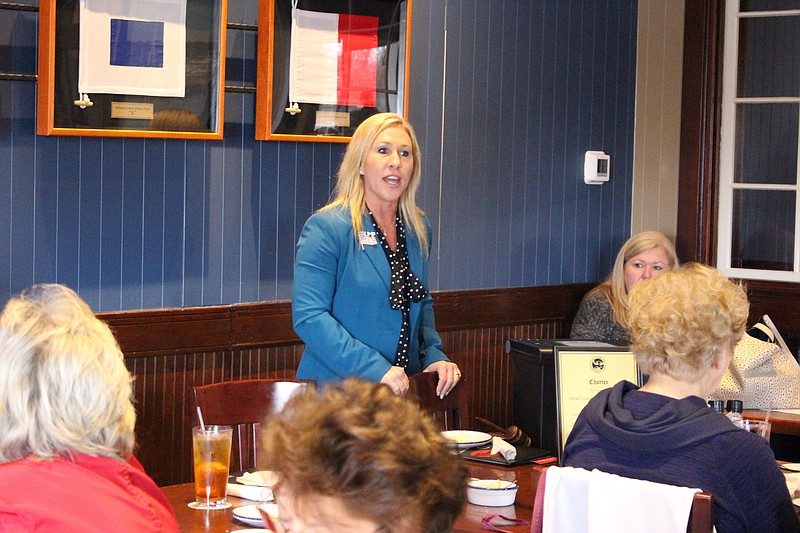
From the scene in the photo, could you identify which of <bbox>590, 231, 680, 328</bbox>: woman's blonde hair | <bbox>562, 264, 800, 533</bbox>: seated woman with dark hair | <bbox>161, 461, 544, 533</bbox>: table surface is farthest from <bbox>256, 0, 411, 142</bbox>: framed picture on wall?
<bbox>562, 264, 800, 533</bbox>: seated woman with dark hair

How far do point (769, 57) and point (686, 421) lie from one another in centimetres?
331

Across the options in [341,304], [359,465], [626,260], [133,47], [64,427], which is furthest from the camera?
[626,260]

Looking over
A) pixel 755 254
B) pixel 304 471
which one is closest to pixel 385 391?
pixel 304 471

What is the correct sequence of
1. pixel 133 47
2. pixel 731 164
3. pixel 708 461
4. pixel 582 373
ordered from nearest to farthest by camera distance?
pixel 708 461 → pixel 582 373 → pixel 133 47 → pixel 731 164

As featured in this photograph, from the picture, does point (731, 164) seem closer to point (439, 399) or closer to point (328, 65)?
point (328, 65)

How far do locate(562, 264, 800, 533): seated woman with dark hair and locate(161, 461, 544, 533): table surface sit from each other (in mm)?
144

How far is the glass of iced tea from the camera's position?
84.9 inches

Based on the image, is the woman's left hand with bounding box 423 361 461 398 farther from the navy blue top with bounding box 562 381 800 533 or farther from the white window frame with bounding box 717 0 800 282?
the white window frame with bounding box 717 0 800 282

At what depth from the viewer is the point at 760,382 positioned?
3.82 metres

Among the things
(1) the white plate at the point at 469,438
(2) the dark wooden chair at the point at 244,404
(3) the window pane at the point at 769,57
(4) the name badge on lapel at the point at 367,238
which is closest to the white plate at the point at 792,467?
(1) the white plate at the point at 469,438

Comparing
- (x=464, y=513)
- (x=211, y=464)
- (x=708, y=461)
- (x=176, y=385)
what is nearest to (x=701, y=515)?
(x=708, y=461)

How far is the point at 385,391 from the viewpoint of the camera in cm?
107

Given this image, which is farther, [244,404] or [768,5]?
[768,5]

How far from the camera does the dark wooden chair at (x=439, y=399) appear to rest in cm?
296
